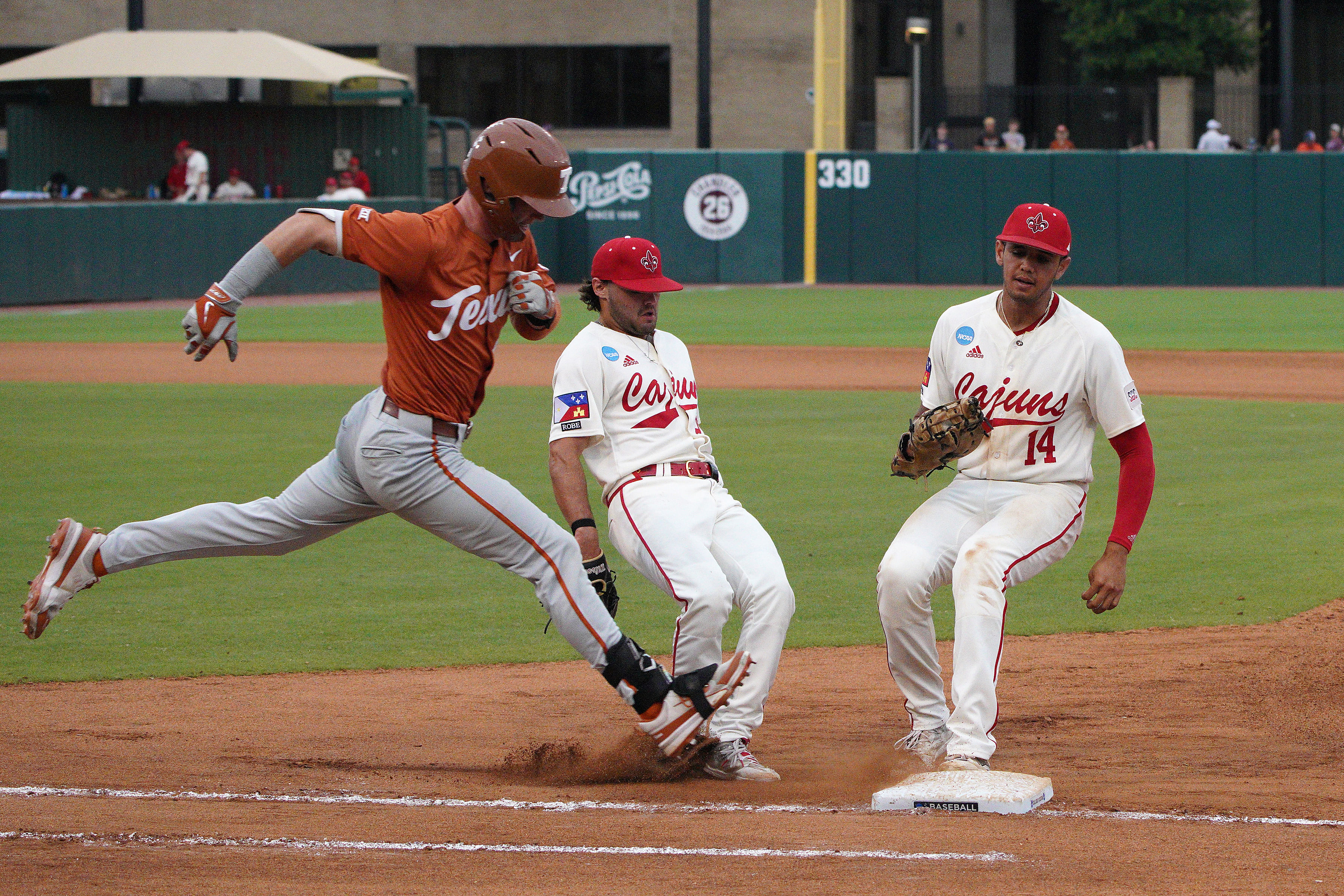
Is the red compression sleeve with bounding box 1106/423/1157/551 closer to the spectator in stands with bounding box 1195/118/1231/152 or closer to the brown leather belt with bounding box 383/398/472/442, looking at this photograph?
the brown leather belt with bounding box 383/398/472/442

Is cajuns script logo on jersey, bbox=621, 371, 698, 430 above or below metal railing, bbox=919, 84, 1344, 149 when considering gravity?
below

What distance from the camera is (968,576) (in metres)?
4.97

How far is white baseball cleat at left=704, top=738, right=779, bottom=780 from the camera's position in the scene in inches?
196

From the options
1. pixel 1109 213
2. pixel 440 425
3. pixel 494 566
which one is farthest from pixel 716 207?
pixel 440 425

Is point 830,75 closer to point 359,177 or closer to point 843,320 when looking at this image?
point 359,177

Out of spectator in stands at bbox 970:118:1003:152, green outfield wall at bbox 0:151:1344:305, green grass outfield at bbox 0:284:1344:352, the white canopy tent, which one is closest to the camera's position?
green grass outfield at bbox 0:284:1344:352

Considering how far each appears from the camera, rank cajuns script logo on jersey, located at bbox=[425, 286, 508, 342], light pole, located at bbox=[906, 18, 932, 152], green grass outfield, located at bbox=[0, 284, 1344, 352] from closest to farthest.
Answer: cajuns script logo on jersey, located at bbox=[425, 286, 508, 342] < green grass outfield, located at bbox=[0, 284, 1344, 352] < light pole, located at bbox=[906, 18, 932, 152]

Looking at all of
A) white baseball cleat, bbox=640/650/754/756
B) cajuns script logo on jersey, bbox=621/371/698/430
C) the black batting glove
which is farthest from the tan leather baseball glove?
the black batting glove

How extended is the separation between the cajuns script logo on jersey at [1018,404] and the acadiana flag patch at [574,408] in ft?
4.21

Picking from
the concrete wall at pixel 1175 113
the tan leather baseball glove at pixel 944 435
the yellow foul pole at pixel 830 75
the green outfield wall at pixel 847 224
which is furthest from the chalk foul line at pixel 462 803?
the concrete wall at pixel 1175 113

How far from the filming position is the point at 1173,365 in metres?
16.2

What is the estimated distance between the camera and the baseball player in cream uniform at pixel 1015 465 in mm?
5082

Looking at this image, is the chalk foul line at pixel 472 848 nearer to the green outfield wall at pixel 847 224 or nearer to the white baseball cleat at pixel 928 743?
the white baseball cleat at pixel 928 743

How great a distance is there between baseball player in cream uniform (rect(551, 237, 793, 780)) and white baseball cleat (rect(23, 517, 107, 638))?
145 cm
